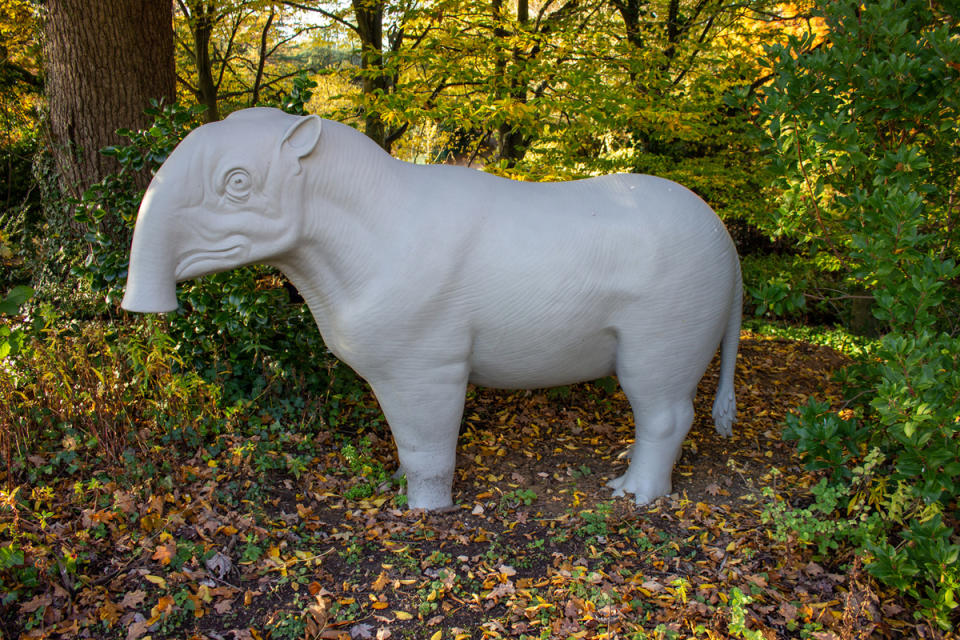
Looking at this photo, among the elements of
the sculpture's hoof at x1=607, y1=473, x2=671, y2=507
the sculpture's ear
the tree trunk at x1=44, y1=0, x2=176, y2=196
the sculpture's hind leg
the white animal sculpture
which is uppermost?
the tree trunk at x1=44, y1=0, x2=176, y2=196

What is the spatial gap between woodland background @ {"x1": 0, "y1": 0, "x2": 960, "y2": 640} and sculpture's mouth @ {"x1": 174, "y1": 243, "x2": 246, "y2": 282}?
599mm

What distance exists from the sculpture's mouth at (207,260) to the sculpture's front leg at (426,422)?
2.66 feet

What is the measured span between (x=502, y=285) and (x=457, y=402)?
60cm

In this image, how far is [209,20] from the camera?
8.18 m

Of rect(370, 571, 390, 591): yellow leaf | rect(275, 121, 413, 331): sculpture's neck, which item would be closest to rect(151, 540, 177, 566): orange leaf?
rect(370, 571, 390, 591): yellow leaf

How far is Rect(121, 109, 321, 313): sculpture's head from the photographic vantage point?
243 centimetres

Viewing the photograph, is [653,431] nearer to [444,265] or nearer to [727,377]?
[727,377]

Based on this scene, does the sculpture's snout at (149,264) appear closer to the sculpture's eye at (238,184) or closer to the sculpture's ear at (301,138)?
the sculpture's eye at (238,184)

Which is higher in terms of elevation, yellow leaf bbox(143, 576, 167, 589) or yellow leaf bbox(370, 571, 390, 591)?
yellow leaf bbox(143, 576, 167, 589)

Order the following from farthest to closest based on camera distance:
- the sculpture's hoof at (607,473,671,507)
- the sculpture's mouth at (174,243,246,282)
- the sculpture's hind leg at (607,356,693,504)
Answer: the sculpture's hoof at (607,473,671,507), the sculpture's hind leg at (607,356,693,504), the sculpture's mouth at (174,243,246,282)

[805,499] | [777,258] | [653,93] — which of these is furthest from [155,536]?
[777,258]

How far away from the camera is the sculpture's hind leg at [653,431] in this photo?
311cm

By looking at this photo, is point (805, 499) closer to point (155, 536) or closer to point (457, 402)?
point (457, 402)

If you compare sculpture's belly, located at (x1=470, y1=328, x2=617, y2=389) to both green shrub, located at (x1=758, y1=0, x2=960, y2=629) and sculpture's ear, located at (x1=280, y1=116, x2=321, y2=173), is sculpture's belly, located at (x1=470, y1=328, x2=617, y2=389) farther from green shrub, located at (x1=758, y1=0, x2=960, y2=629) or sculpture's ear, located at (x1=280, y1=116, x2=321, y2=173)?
sculpture's ear, located at (x1=280, y1=116, x2=321, y2=173)
